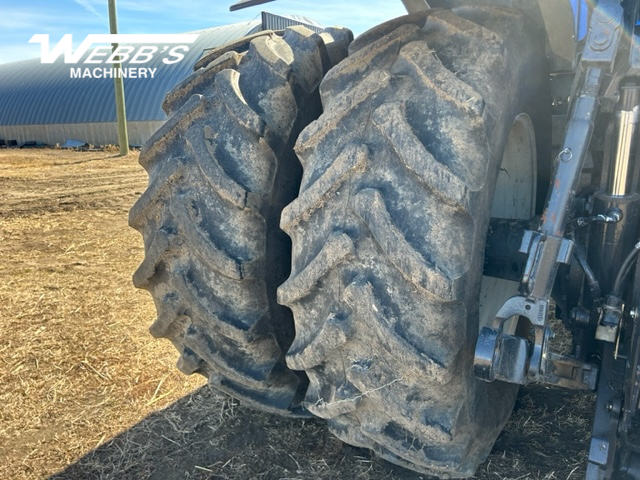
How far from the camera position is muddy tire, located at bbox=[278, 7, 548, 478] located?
155 centimetres

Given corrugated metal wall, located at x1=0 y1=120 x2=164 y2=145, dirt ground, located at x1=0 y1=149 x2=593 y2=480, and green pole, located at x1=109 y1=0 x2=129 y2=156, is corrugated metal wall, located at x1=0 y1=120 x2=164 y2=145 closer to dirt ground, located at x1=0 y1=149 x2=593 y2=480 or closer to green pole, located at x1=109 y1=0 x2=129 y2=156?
green pole, located at x1=109 y1=0 x2=129 y2=156

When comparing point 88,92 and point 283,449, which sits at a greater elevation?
point 283,449

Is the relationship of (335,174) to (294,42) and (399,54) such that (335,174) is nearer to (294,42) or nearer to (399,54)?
(399,54)

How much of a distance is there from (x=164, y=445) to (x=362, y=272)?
1.63 meters

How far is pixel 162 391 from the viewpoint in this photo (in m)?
3.19

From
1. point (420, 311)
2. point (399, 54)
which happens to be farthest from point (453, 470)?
point (399, 54)

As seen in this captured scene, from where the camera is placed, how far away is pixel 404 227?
5.08ft

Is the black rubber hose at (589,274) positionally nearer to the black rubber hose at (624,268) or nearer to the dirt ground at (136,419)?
the black rubber hose at (624,268)

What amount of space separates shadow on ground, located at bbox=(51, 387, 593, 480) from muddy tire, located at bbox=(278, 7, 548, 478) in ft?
2.21

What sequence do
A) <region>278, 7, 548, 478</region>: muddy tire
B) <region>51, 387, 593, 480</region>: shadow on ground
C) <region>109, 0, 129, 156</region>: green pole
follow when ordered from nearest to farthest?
<region>278, 7, 548, 478</region>: muddy tire < <region>51, 387, 593, 480</region>: shadow on ground < <region>109, 0, 129, 156</region>: green pole

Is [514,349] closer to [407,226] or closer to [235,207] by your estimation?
[407,226]

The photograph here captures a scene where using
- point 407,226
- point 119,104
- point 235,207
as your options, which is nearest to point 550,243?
point 407,226

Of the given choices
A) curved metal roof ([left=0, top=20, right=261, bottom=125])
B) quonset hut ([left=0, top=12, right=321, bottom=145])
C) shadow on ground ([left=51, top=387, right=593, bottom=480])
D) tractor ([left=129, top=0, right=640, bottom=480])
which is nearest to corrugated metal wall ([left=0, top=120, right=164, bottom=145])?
quonset hut ([left=0, top=12, right=321, bottom=145])

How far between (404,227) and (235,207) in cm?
69
